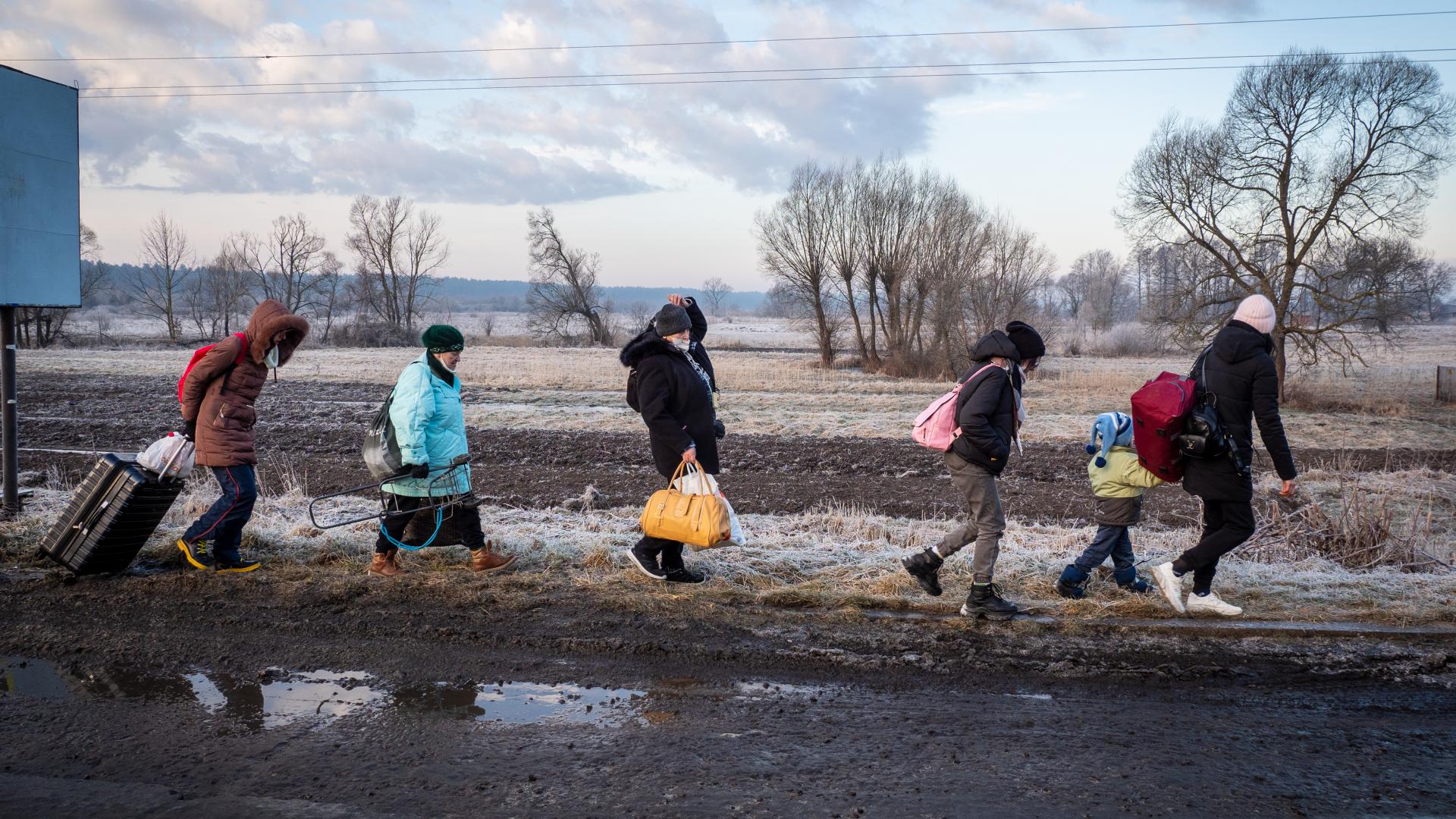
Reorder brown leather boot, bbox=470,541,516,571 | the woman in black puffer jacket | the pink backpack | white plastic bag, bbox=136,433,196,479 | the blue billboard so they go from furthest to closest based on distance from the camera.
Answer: the blue billboard
brown leather boot, bbox=470,541,516,571
white plastic bag, bbox=136,433,196,479
the pink backpack
the woman in black puffer jacket

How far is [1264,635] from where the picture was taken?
5434 millimetres

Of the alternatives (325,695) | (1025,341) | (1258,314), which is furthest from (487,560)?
(1258,314)

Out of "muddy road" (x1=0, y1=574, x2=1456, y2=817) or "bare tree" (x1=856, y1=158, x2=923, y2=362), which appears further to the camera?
"bare tree" (x1=856, y1=158, x2=923, y2=362)

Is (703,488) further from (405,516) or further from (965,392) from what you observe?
(405,516)

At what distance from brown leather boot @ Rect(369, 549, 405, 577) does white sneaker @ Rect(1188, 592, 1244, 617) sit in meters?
5.20

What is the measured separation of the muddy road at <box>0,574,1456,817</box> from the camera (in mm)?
3523

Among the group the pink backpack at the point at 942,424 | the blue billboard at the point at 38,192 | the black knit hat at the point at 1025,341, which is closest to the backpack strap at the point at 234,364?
the blue billboard at the point at 38,192

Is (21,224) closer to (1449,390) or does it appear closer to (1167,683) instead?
(1167,683)

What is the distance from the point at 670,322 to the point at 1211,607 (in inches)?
149

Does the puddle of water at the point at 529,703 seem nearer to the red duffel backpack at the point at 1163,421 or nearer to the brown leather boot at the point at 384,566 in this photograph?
the brown leather boot at the point at 384,566

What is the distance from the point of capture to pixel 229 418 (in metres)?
6.38

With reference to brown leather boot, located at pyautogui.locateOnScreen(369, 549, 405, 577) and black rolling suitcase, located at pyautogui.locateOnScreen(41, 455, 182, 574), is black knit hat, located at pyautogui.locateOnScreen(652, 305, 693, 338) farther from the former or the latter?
black rolling suitcase, located at pyautogui.locateOnScreen(41, 455, 182, 574)

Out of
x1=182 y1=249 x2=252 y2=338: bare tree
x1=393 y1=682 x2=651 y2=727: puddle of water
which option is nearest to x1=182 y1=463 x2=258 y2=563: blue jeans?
x1=393 y1=682 x2=651 y2=727: puddle of water

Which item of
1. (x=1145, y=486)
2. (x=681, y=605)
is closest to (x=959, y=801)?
(x=681, y=605)
